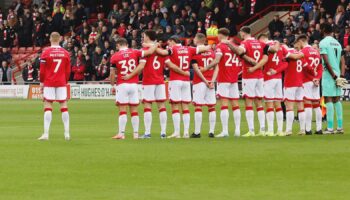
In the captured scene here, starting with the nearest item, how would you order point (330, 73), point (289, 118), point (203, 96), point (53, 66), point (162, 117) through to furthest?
point (53, 66)
point (162, 117)
point (203, 96)
point (289, 118)
point (330, 73)

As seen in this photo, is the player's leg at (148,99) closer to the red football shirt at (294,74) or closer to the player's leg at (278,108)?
the player's leg at (278,108)

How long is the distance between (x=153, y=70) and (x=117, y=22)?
30.4 m

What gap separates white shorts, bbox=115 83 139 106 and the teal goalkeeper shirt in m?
4.53

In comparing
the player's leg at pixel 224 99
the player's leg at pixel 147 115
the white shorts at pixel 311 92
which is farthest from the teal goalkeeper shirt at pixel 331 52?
the player's leg at pixel 147 115

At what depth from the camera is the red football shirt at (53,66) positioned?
68.8 feet

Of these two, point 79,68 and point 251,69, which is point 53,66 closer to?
point 251,69

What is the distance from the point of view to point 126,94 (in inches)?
840

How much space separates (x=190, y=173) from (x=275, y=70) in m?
7.89

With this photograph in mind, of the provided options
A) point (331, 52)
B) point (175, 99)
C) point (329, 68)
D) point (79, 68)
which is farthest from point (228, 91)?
point (79, 68)

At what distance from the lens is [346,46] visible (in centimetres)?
4175

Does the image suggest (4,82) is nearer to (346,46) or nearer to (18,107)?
(18,107)

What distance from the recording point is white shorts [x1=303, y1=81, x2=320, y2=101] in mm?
22797

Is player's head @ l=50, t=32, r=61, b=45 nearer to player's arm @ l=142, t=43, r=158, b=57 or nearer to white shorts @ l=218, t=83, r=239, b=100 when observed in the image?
player's arm @ l=142, t=43, r=158, b=57

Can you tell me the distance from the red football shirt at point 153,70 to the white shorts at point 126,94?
0.42 metres
